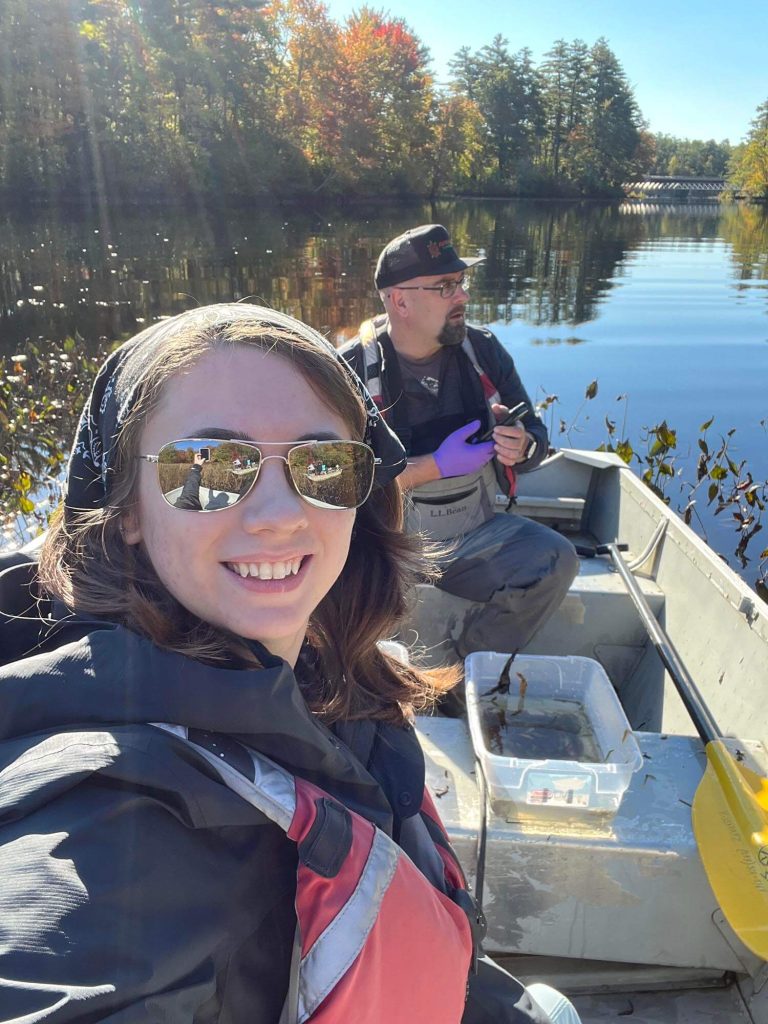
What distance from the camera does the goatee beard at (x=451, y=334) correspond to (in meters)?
3.66

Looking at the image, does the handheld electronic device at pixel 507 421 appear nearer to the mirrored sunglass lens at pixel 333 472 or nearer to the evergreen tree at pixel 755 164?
the mirrored sunglass lens at pixel 333 472

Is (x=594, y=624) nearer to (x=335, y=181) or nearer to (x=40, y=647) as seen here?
(x=40, y=647)

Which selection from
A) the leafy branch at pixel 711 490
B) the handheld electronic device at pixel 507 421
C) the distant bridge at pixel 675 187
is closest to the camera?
the handheld electronic device at pixel 507 421

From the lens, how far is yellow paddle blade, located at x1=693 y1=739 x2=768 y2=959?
184 centimetres

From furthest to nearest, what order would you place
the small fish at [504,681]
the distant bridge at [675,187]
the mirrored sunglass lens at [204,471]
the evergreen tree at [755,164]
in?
the distant bridge at [675,187] → the evergreen tree at [755,164] → the small fish at [504,681] → the mirrored sunglass lens at [204,471]

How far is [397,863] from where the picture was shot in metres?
0.96

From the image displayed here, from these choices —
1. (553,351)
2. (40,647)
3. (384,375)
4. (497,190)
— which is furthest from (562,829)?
(497,190)

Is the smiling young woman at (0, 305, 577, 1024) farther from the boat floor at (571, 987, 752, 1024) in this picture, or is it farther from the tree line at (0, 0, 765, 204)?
the tree line at (0, 0, 765, 204)

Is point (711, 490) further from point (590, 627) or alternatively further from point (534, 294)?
point (534, 294)

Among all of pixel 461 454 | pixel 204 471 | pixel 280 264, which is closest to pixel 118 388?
pixel 204 471

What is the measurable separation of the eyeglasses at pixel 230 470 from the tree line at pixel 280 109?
3681 cm

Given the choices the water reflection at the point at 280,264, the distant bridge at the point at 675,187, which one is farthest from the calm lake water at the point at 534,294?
the distant bridge at the point at 675,187

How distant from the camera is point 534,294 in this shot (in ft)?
60.3

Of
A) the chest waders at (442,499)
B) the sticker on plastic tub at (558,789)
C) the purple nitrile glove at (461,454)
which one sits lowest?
the sticker on plastic tub at (558,789)
